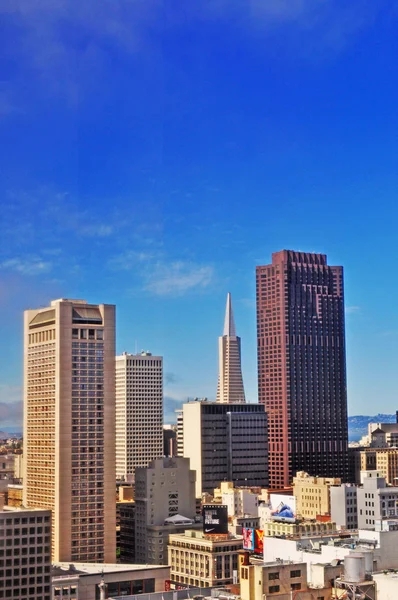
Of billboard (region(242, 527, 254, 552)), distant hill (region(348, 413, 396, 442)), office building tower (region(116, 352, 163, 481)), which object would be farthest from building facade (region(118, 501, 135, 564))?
distant hill (region(348, 413, 396, 442))

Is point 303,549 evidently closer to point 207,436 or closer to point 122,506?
point 122,506

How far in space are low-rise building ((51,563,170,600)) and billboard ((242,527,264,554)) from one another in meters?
2.38

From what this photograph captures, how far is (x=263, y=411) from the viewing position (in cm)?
4341

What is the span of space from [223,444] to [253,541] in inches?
755

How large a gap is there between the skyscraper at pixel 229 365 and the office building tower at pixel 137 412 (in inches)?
275

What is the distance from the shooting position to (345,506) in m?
29.7

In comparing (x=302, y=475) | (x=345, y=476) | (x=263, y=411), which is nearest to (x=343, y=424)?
(x=345, y=476)

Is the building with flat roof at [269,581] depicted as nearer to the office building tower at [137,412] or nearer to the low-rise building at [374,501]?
the low-rise building at [374,501]

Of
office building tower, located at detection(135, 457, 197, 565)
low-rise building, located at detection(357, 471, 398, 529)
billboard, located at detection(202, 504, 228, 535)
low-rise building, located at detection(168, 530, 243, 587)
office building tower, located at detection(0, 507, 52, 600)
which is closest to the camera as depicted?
office building tower, located at detection(0, 507, 52, 600)

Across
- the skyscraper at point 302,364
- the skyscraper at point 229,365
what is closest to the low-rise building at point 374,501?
the skyscraper at point 302,364

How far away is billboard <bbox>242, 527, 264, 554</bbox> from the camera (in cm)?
2194


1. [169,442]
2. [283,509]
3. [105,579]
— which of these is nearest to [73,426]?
[105,579]

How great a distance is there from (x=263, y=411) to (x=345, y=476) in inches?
263

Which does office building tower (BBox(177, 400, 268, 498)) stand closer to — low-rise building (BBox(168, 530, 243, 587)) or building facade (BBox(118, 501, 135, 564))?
building facade (BBox(118, 501, 135, 564))
